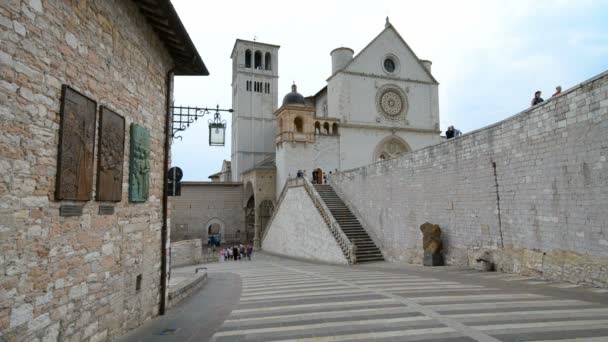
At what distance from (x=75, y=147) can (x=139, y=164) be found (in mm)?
2042

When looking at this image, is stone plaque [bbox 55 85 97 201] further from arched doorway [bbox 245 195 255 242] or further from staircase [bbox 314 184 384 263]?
arched doorway [bbox 245 195 255 242]

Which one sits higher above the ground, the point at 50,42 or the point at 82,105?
the point at 50,42

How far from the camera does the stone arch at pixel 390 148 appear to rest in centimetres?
3394

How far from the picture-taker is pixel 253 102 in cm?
4525

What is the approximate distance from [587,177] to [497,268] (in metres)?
4.11

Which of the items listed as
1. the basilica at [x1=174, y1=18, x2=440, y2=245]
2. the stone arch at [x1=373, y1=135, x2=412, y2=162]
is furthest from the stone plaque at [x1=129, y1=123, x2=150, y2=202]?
the stone arch at [x1=373, y1=135, x2=412, y2=162]

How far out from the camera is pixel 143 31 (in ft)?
22.3

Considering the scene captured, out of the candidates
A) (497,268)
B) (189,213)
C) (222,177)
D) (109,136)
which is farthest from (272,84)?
(109,136)

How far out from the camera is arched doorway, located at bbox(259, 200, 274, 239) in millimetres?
33688

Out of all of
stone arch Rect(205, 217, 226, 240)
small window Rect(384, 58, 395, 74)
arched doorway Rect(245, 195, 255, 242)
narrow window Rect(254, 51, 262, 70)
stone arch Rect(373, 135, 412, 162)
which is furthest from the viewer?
narrow window Rect(254, 51, 262, 70)

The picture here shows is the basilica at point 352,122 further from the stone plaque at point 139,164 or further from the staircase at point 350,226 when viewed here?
the stone plaque at point 139,164

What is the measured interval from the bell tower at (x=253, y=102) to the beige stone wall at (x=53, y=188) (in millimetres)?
36384

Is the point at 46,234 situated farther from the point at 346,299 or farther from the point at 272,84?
the point at 272,84

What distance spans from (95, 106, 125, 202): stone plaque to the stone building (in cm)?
2
